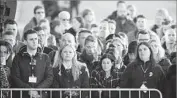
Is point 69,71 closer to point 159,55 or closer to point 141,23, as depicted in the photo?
point 159,55

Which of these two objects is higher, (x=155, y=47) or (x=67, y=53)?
(x=155, y=47)

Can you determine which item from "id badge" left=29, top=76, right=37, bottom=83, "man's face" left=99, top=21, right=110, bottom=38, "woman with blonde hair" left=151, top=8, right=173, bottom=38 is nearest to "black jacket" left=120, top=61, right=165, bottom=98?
"id badge" left=29, top=76, right=37, bottom=83

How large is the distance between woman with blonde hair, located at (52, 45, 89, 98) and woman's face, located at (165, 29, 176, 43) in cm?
254

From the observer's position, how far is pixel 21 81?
1209 cm

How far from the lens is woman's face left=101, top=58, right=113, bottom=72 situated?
40.7ft

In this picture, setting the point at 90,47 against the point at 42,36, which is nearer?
the point at 90,47

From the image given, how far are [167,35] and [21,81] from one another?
3.57 meters

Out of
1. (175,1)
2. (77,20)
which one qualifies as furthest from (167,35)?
(175,1)

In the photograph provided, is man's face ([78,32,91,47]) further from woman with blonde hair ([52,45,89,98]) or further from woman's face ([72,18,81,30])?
woman with blonde hair ([52,45,89,98])

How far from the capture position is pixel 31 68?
40.1ft

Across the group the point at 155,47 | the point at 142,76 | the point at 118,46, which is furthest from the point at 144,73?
the point at 118,46

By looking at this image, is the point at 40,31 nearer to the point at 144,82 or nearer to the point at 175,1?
the point at 144,82

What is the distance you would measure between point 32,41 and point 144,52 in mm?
1893

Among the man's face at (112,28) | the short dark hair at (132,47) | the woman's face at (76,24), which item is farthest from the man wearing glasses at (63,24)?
the short dark hair at (132,47)
